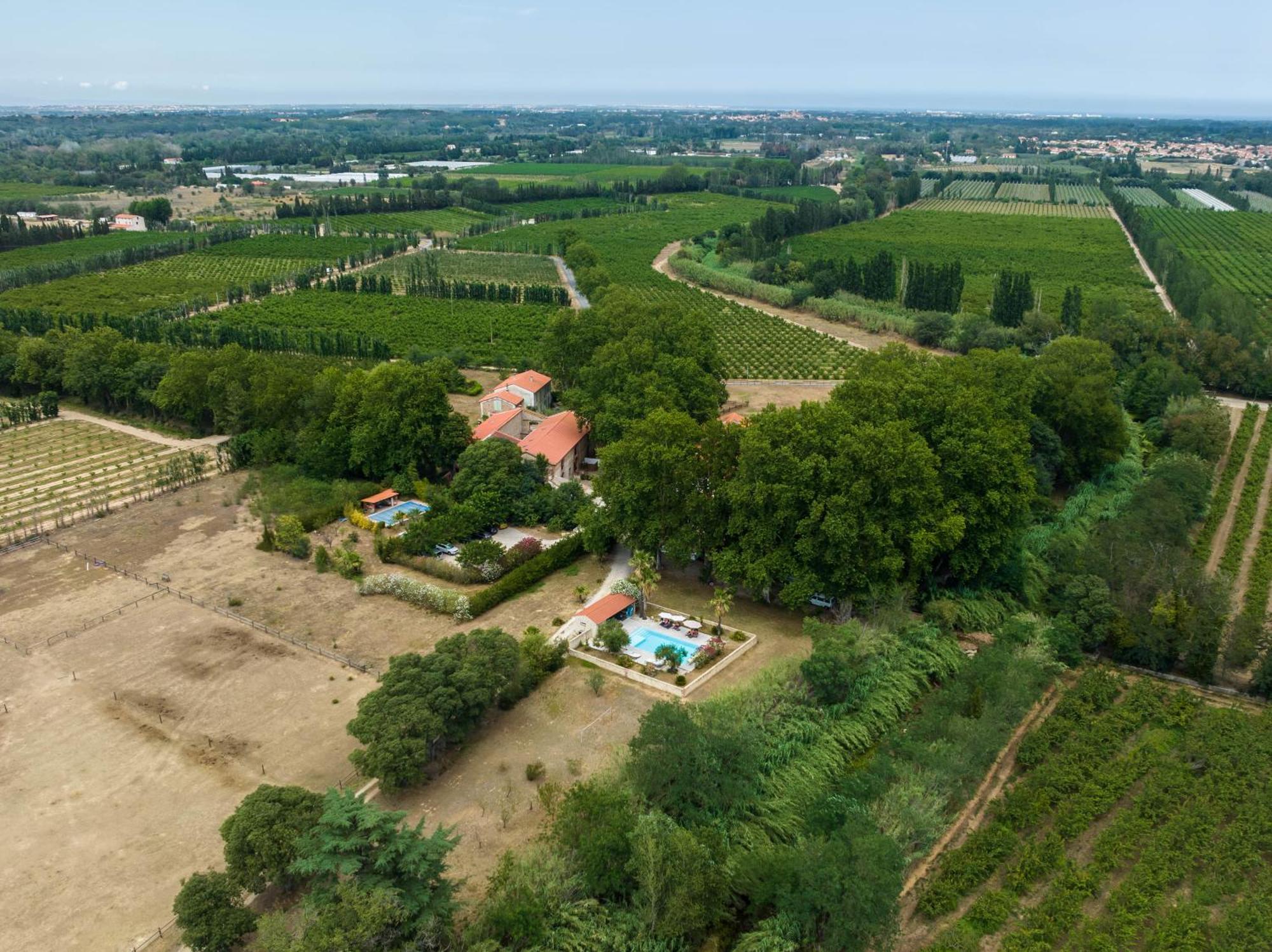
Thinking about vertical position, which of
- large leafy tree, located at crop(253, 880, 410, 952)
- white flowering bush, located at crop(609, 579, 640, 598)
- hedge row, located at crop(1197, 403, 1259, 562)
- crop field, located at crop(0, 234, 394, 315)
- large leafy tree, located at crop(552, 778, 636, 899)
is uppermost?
large leafy tree, located at crop(253, 880, 410, 952)

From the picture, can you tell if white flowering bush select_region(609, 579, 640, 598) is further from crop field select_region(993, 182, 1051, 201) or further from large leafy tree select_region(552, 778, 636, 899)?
crop field select_region(993, 182, 1051, 201)

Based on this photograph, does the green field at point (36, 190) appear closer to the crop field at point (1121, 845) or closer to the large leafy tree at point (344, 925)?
the large leafy tree at point (344, 925)

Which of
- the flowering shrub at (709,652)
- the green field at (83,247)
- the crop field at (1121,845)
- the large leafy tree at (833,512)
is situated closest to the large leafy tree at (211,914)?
the crop field at (1121,845)

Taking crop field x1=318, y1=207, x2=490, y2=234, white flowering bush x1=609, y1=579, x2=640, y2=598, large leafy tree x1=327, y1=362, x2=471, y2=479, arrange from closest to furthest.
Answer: white flowering bush x1=609, y1=579, x2=640, y2=598, large leafy tree x1=327, y1=362, x2=471, y2=479, crop field x1=318, y1=207, x2=490, y2=234

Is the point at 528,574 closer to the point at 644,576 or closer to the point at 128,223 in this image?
the point at 644,576

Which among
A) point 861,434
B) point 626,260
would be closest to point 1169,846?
point 861,434

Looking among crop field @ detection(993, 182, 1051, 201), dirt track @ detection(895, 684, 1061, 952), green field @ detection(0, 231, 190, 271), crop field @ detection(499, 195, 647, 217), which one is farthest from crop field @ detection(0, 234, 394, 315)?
crop field @ detection(993, 182, 1051, 201)
